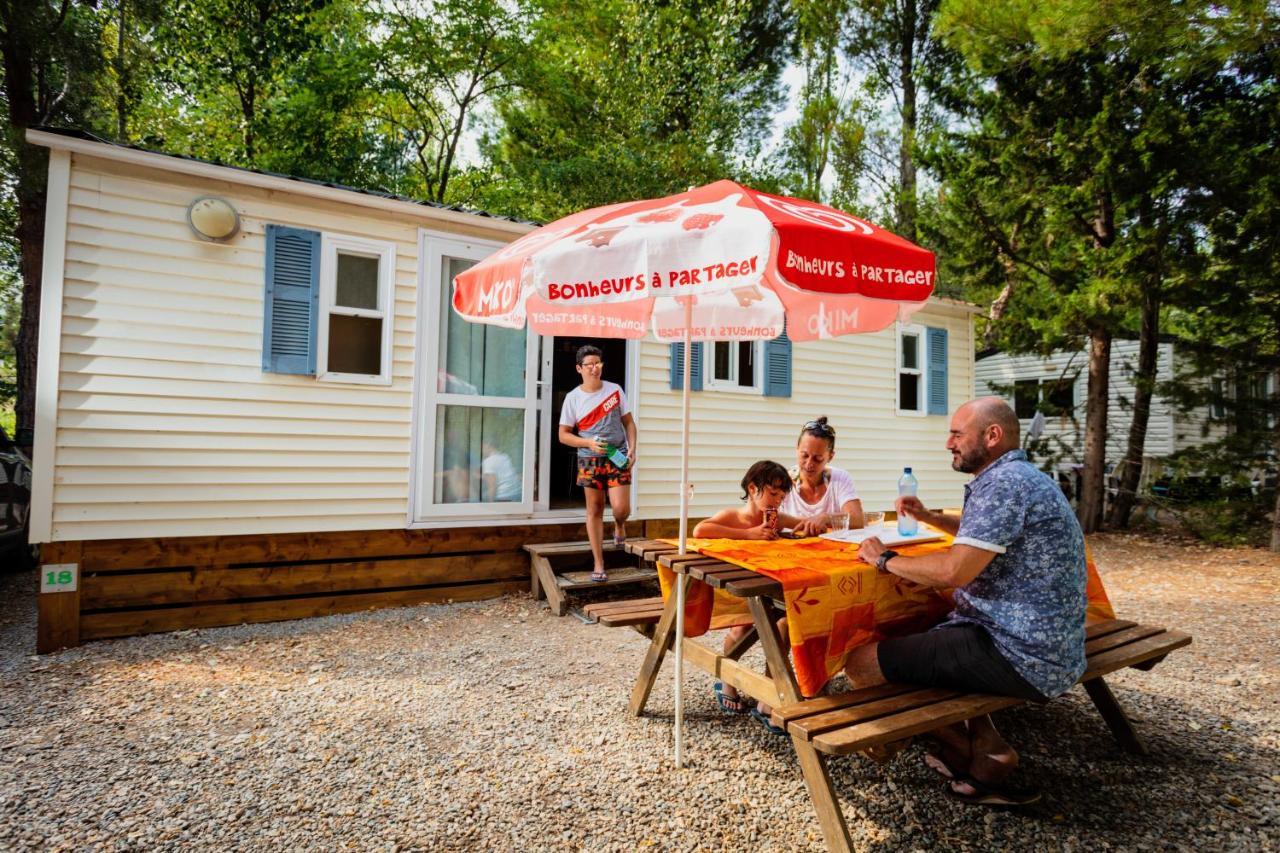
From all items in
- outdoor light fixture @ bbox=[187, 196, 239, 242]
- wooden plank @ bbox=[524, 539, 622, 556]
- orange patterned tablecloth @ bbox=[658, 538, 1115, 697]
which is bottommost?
wooden plank @ bbox=[524, 539, 622, 556]

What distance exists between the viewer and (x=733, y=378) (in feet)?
23.1

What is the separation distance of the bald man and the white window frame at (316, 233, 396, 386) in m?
4.11

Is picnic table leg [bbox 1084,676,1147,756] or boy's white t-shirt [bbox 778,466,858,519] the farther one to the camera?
boy's white t-shirt [bbox 778,466,858,519]

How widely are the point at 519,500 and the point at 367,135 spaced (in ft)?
43.0

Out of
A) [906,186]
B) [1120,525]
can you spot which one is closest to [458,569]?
[1120,525]

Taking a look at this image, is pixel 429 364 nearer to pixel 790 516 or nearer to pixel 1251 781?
pixel 790 516

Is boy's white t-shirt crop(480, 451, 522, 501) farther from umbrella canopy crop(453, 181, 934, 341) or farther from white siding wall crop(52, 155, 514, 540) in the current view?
umbrella canopy crop(453, 181, 934, 341)

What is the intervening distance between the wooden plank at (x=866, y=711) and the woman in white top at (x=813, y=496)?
98 cm

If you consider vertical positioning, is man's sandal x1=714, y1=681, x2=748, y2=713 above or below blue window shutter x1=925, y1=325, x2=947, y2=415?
below

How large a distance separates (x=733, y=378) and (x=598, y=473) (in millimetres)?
2314

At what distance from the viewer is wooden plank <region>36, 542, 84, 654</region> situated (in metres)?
4.26

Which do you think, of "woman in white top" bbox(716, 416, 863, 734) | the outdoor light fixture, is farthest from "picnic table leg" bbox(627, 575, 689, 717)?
the outdoor light fixture

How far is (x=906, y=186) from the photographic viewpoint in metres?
16.5

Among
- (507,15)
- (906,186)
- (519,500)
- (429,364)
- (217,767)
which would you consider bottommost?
(217,767)
